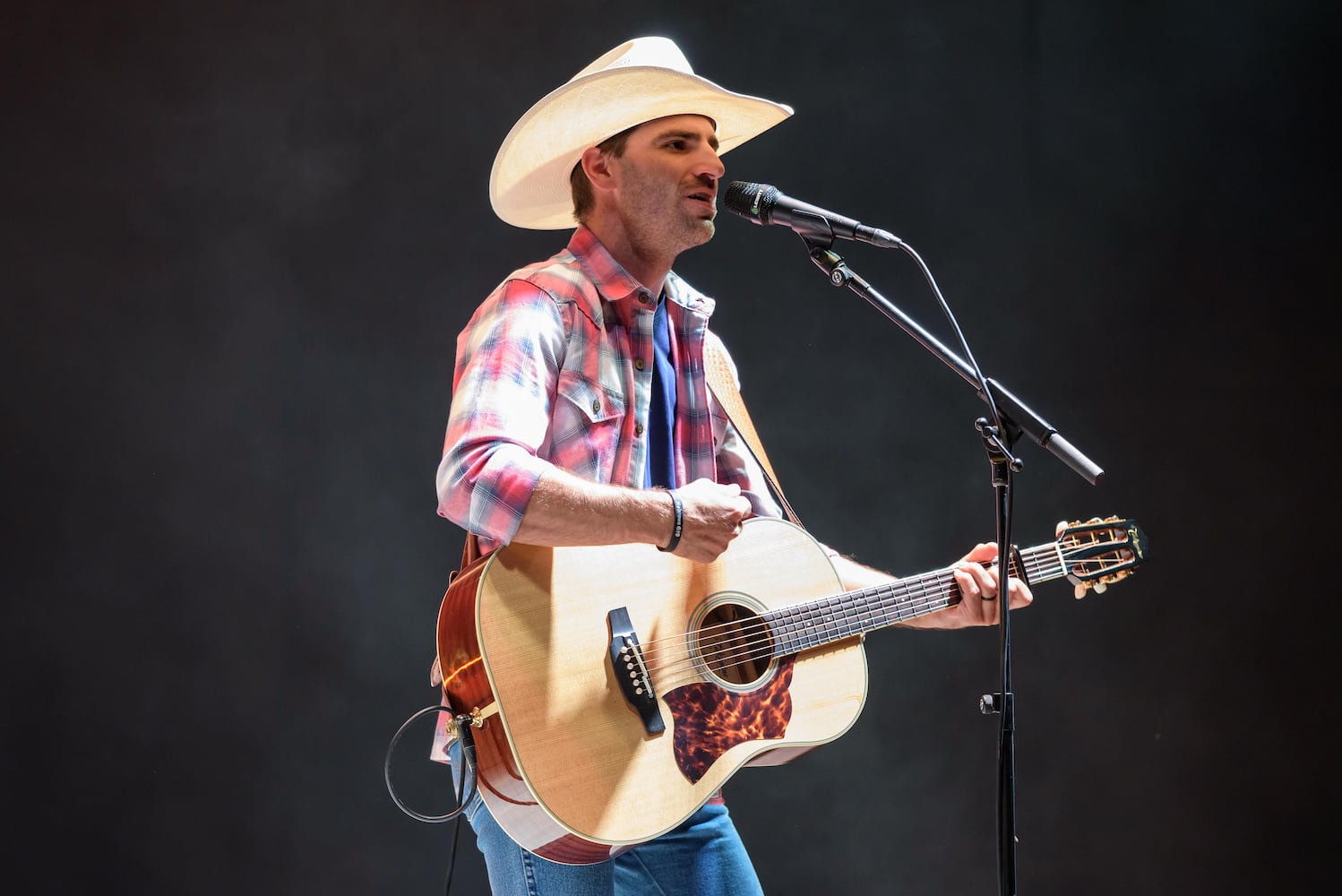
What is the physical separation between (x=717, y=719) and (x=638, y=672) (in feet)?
0.62

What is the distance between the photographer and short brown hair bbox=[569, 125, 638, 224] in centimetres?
233

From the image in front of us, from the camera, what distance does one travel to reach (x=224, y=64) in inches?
121

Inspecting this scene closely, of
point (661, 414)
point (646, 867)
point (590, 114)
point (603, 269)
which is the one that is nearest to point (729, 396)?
point (661, 414)

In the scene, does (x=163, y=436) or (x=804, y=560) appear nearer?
(x=804, y=560)

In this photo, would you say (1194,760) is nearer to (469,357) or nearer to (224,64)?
(469,357)

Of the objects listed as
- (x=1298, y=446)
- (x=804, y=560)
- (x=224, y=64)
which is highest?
(x=224, y=64)

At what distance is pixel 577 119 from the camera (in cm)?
227

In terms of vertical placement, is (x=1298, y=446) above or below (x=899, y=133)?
below

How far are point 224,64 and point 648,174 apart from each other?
1495 mm

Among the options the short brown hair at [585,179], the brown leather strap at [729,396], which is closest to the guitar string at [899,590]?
the brown leather strap at [729,396]

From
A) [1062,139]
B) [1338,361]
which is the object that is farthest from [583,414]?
[1338,361]

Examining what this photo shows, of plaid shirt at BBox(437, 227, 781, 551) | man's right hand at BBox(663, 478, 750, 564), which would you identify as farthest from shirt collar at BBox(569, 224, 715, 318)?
man's right hand at BBox(663, 478, 750, 564)

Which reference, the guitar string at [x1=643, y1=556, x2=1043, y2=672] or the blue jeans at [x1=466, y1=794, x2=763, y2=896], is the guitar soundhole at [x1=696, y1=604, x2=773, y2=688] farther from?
the blue jeans at [x1=466, y1=794, x2=763, y2=896]

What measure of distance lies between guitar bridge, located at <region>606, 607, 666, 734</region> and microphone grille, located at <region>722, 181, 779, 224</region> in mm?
795
